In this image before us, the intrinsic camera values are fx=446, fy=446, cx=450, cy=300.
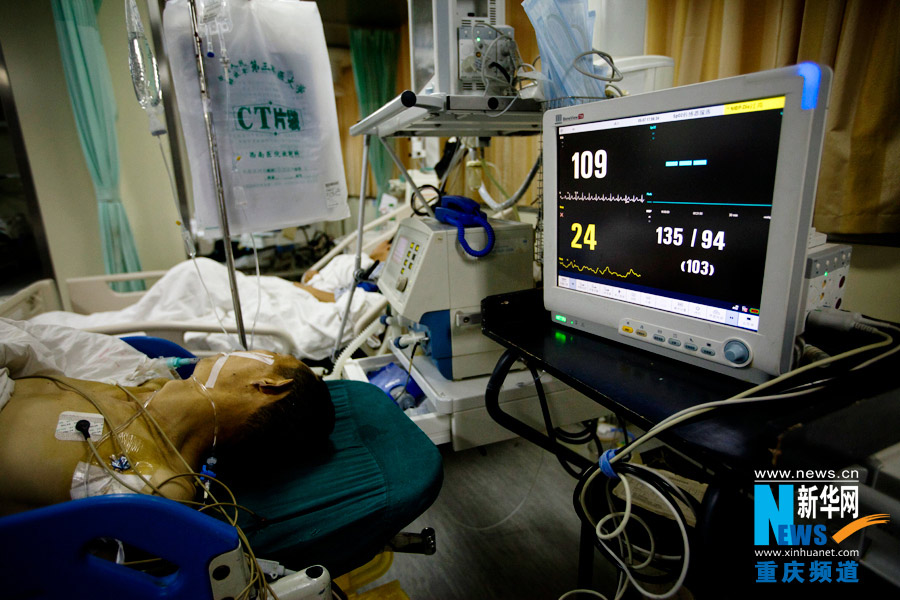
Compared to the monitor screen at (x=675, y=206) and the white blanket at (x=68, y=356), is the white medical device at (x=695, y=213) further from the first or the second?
the white blanket at (x=68, y=356)

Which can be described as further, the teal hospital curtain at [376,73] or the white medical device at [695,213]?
the teal hospital curtain at [376,73]

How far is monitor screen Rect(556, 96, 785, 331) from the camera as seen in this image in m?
0.69

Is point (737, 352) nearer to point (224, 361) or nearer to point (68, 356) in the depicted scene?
point (224, 361)

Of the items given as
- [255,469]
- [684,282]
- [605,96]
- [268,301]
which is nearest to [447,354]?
[255,469]

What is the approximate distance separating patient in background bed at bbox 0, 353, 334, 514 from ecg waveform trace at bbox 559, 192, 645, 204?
75 cm

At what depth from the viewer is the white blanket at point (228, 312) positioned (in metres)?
2.00

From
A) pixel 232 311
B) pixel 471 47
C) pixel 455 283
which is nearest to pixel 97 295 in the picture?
pixel 232 311

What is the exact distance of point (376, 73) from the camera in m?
4.69

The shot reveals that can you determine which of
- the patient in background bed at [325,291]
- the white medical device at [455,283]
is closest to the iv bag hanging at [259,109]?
the white medical device at [455,283]

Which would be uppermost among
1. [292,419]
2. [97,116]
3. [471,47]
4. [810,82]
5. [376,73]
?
[376,73]

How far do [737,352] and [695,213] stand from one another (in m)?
0.24

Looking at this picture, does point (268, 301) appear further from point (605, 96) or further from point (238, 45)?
point (605, 96)

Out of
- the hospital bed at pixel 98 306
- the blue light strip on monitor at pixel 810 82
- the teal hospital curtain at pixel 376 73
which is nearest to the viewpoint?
the blue light strip on monitor at pixel 810 82

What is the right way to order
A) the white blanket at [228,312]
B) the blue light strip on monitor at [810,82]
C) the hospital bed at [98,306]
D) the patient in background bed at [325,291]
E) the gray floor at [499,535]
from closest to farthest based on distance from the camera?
the blue light strip on monitor at [810,82], the gray floor at [499,535], the hospital bed at [98,306], the white blanket at [228,312], the patient in background bed at [325,291]
